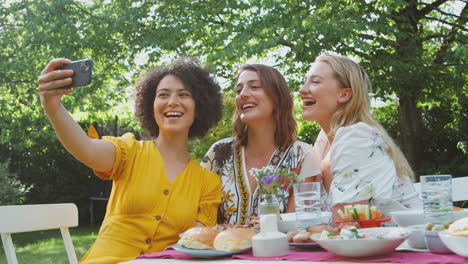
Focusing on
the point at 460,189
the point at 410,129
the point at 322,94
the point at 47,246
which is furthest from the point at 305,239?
the point at 410,129

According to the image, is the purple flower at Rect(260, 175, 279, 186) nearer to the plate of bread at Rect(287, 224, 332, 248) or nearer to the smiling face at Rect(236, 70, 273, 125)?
the plate of bread at Rect(287, 224, 332, 248)

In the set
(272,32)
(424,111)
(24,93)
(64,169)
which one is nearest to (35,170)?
(64,169)

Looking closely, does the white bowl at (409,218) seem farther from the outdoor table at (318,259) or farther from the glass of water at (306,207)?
the glass of water at (306,207)

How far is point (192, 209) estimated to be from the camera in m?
2.65

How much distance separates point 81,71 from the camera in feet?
6.48

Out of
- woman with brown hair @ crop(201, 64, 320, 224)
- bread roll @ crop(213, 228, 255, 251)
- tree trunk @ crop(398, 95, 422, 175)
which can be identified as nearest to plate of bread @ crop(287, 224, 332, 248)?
bread roll @ crop(213, 228, 255, 251)

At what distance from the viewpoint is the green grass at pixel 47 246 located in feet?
27.5

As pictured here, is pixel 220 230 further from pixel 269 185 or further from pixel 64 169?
pixel 64 169

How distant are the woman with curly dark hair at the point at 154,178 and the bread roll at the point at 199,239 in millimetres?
839

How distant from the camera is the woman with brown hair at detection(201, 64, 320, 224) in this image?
298 cm

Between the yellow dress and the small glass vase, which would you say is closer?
the small glass vase

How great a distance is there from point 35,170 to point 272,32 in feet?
24.8

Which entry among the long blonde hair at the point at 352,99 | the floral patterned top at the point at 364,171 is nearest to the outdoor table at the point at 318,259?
the floral patterned top at the point at 364,171

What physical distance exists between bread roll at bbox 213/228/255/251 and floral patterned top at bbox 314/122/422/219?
1.97 feet
